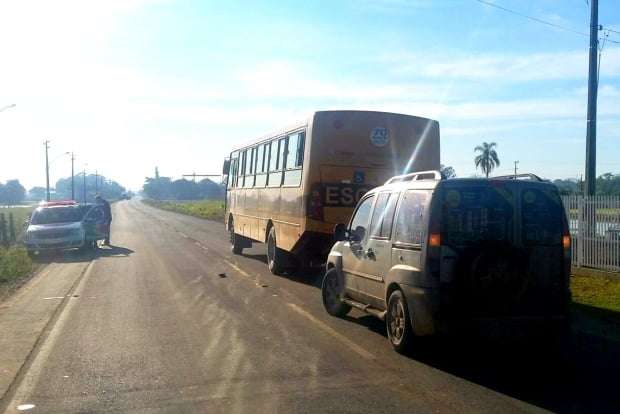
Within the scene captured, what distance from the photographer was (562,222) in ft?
26.1

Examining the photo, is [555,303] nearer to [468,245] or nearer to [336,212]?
[468,245]

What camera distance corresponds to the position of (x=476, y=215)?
25.4ft

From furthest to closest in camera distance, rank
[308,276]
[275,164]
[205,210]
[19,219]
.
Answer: [205,210] < [19,219] < [275,164] < [308,276]

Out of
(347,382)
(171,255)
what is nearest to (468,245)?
(347,382)

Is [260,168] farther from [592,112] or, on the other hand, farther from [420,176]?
[420,176]

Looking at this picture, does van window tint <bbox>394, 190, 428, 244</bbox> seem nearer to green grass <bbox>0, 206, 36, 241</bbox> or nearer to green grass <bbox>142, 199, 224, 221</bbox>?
green grass <bbox>0, 206, 36, 241</bbox>

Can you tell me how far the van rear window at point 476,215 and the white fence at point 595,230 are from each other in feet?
26.8

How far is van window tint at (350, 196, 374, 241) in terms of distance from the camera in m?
9.65

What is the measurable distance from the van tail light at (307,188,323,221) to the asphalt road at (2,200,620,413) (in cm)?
221

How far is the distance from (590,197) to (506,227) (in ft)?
31.3

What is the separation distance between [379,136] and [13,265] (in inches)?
426

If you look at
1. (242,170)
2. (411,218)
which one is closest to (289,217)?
(242,170)

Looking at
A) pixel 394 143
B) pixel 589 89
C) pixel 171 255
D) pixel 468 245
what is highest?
pixel 589 89

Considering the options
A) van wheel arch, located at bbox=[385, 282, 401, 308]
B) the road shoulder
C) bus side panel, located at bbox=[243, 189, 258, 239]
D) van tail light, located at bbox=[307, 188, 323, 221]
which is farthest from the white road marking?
bus side panel, located at bbox=[243, 189, 258, 239]
